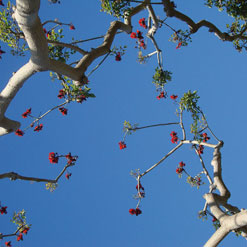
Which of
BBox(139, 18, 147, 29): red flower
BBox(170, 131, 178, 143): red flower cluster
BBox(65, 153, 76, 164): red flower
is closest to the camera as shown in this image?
BBox(65, 153, 76, 164): red flower

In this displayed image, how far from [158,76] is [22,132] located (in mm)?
4369

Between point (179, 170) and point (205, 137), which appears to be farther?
point (179, 170)

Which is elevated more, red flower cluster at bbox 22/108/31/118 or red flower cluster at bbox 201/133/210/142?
red flower cluster at bbox 22/108/31/118

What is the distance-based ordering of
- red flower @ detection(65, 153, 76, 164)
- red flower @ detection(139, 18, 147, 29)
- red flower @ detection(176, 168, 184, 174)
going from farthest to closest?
1. red flower @ detection(139, 18, 147, 29)
2. red flower @ detection(176, 168, 184, 174)
3. red flower @ detection(65, 153, 76, 164)

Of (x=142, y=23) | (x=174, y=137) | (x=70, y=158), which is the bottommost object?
(x=174, y=137)

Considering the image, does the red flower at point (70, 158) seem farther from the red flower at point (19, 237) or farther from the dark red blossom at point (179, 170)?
the dark red blossom at point (179, 170)

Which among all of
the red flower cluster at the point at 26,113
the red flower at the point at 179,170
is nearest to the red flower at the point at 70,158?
the red flower cluster at the point at 26,113

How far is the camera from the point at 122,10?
7.38 metres

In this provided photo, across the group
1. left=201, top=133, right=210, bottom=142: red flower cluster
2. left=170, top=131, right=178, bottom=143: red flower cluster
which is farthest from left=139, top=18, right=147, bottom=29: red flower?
left=201, top=133, right=210, bottom=142: red flower cluster

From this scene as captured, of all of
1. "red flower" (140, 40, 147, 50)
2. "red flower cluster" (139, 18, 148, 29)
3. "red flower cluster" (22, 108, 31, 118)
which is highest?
"red flower cluster" (139, 18, 148, 29)

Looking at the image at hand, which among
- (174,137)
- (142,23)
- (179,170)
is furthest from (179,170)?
(142,23)

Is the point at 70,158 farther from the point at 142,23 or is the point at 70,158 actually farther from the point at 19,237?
the point at 142,23

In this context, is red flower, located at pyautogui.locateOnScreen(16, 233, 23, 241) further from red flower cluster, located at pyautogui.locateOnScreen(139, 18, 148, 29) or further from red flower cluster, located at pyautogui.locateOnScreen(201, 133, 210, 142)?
red flower cluster, located at pyautogui.locateOnScreen(139, 18, 148, 29)

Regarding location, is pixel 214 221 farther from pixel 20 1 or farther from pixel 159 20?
pixel 20 1
